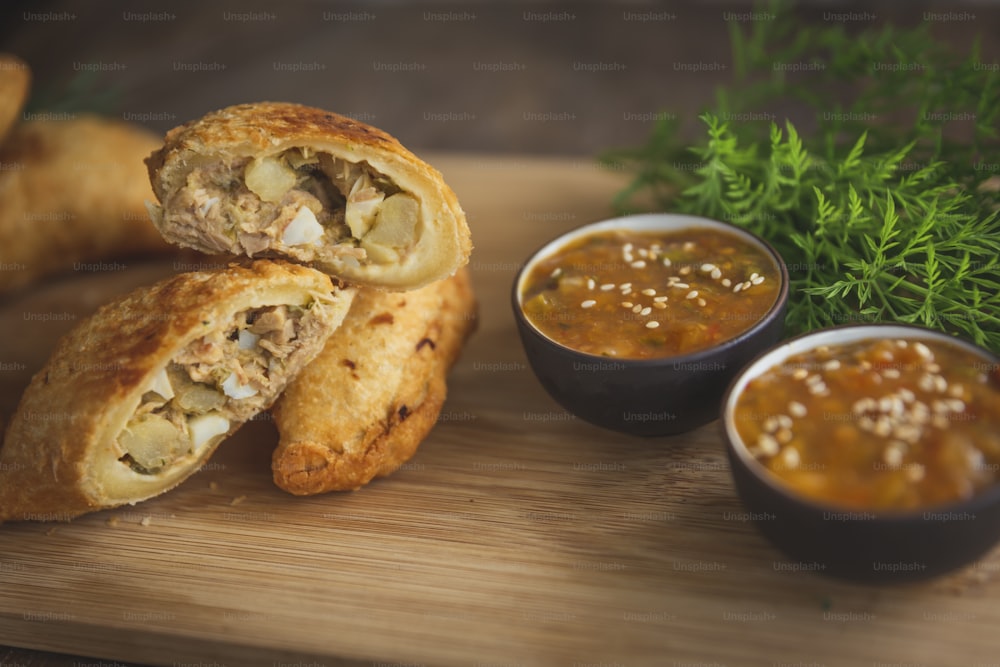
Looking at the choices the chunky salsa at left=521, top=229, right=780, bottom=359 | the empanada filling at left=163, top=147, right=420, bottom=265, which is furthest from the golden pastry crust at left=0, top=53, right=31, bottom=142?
the chunky salsa at left=521, top=229, right=780, bottom=359

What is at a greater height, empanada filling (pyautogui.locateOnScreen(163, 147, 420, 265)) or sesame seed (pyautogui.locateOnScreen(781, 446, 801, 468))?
empanada filling (pyautogui.locateOnScreen(163, 147, 420, 265))

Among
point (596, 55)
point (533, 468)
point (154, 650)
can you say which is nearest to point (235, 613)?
point (154, 650)

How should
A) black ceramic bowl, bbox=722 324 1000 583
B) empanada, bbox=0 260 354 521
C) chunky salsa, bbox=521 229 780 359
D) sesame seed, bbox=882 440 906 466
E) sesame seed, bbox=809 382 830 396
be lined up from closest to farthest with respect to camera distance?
black ceramic bowl, bbox=722 324 1000 583 < sesame seed, bbox=882 440 906 466 < sesame seed, bbox=809 382 830 396 < empanada, bbox=0 260 354 521 < chunky salsa, bbox=521 229 780 359

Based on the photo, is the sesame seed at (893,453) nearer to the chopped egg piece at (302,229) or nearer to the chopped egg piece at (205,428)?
the chopped egg piece at (302,229)

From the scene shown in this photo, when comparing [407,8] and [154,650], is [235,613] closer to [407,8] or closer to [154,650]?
[154,650]

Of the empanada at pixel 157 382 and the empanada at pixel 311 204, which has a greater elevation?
the empanada at pixel 311 204

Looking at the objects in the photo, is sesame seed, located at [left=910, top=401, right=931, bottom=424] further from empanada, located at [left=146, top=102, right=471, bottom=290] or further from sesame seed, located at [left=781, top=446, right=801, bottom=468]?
empanada, located at [left=146, top=102, right=471, bottom=290]

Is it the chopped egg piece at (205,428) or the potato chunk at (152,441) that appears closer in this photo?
the potato chunk at (152,441)

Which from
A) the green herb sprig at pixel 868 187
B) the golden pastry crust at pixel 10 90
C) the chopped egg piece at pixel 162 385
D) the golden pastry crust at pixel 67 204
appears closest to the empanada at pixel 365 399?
the chopped egg piece at pixel 162 385
